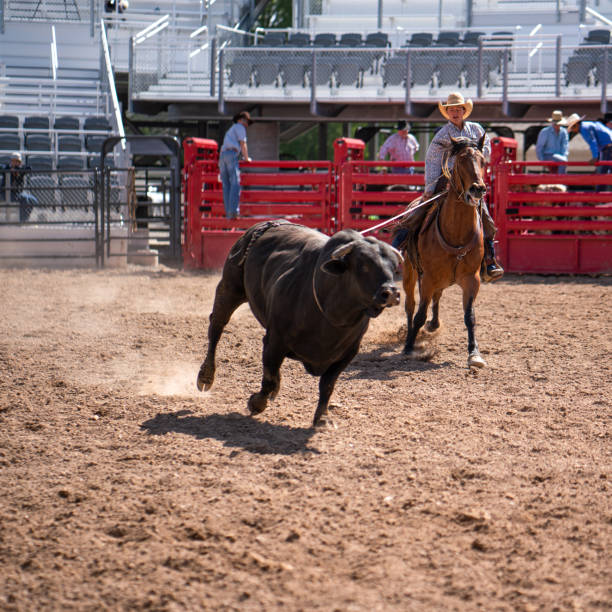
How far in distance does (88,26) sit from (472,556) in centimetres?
2362

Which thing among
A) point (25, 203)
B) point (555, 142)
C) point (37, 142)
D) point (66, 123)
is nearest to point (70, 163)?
point (37, 142)

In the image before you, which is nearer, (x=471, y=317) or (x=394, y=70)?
(x=471, y=317)

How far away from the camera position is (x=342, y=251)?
4.52 m

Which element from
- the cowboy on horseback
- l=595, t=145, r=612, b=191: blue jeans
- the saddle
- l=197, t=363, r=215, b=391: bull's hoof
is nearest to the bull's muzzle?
l=197, t=363, r=215, b=391: bull's hoof

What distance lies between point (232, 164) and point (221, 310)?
8.56 metres

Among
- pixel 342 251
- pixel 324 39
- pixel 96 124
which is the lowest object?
pixel 342 251

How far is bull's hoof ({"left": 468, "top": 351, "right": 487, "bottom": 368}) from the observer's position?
23.4 feet

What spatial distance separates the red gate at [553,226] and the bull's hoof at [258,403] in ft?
30.0

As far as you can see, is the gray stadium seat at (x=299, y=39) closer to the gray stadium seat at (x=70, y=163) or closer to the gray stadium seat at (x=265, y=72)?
the gray stadium seat at (x=265, y=72)

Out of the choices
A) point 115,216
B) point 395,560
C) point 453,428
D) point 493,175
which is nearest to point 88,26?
point 115,216

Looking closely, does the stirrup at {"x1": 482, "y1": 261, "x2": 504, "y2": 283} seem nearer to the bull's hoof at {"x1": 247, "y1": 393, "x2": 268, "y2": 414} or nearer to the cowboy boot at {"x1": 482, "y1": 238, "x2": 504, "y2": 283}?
the cowboy boot at {"x1": 482, "y1": 238, "x2": 504, "y2": 283}

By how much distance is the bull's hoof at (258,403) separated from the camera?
5.27 m

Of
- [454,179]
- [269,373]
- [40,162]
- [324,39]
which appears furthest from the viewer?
[324,39]

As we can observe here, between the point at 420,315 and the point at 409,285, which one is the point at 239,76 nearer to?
the point at 409,285
